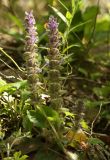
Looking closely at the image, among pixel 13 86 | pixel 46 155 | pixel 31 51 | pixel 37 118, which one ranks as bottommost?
pixel 46 155

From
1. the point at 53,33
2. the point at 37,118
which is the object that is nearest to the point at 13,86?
the point at 37,118

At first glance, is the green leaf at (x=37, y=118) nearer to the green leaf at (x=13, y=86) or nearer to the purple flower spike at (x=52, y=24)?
the green leaf at (x=13, y=86)

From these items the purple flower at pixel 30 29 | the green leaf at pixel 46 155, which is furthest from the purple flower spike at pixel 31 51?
the green leaf at pixel 46 155

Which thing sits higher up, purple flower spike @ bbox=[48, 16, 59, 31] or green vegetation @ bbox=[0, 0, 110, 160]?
purple flower spike @ bbox=[48, 16, 59, 31]

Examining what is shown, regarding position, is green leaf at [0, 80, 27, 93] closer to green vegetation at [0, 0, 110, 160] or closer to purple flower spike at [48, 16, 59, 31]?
green vegetation at [0, 0, 110, 160]

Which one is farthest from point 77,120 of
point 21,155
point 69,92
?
point 69,92

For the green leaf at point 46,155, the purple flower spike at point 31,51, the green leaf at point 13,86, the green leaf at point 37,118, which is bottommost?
the green leaf at point 46,155

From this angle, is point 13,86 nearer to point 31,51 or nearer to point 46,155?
point 31,51

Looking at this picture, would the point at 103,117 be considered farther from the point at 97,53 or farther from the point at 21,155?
the point at 97,53

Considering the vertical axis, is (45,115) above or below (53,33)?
below

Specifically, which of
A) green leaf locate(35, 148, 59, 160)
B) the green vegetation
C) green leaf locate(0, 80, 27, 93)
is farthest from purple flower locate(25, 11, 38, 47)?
green leaf locate(35, 148, 59, 160)

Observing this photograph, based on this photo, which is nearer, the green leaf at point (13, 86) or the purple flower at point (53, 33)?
the purple flower at point (53, 33)

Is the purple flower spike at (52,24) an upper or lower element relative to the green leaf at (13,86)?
upper
